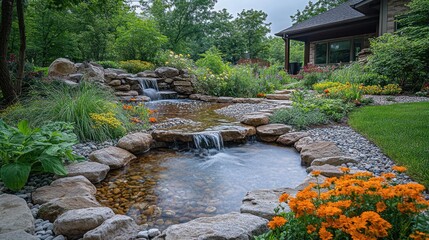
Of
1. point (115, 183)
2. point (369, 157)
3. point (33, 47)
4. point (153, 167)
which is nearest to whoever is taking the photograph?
point (115, 183)

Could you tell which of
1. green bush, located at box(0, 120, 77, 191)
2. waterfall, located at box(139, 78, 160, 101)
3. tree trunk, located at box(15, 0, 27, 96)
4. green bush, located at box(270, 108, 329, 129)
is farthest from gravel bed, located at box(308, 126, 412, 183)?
waterfall, located at box(139, 78, 160, 101)

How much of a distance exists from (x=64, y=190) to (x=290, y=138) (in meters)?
3.34

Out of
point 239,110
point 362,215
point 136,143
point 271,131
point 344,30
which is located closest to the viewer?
point 362,215

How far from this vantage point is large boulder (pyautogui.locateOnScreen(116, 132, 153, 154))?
4148 mm

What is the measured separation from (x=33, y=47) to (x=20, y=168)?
13.6 meters

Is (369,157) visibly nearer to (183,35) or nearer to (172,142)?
(172,142)

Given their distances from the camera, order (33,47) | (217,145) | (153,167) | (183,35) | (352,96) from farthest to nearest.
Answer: (183,35) → (33,47) → (352,96) → (217,145) → (153,167)

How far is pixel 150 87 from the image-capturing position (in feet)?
33.1

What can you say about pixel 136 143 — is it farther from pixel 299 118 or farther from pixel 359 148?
pixel 359 148

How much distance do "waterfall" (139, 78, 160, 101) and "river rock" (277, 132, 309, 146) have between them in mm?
5779

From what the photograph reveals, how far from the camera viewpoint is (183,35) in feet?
71.1

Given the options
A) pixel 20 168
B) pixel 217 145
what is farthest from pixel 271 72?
pixel 20 168

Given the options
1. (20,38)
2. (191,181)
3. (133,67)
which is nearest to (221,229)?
(191,181)

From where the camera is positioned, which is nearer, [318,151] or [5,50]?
[318,151]
